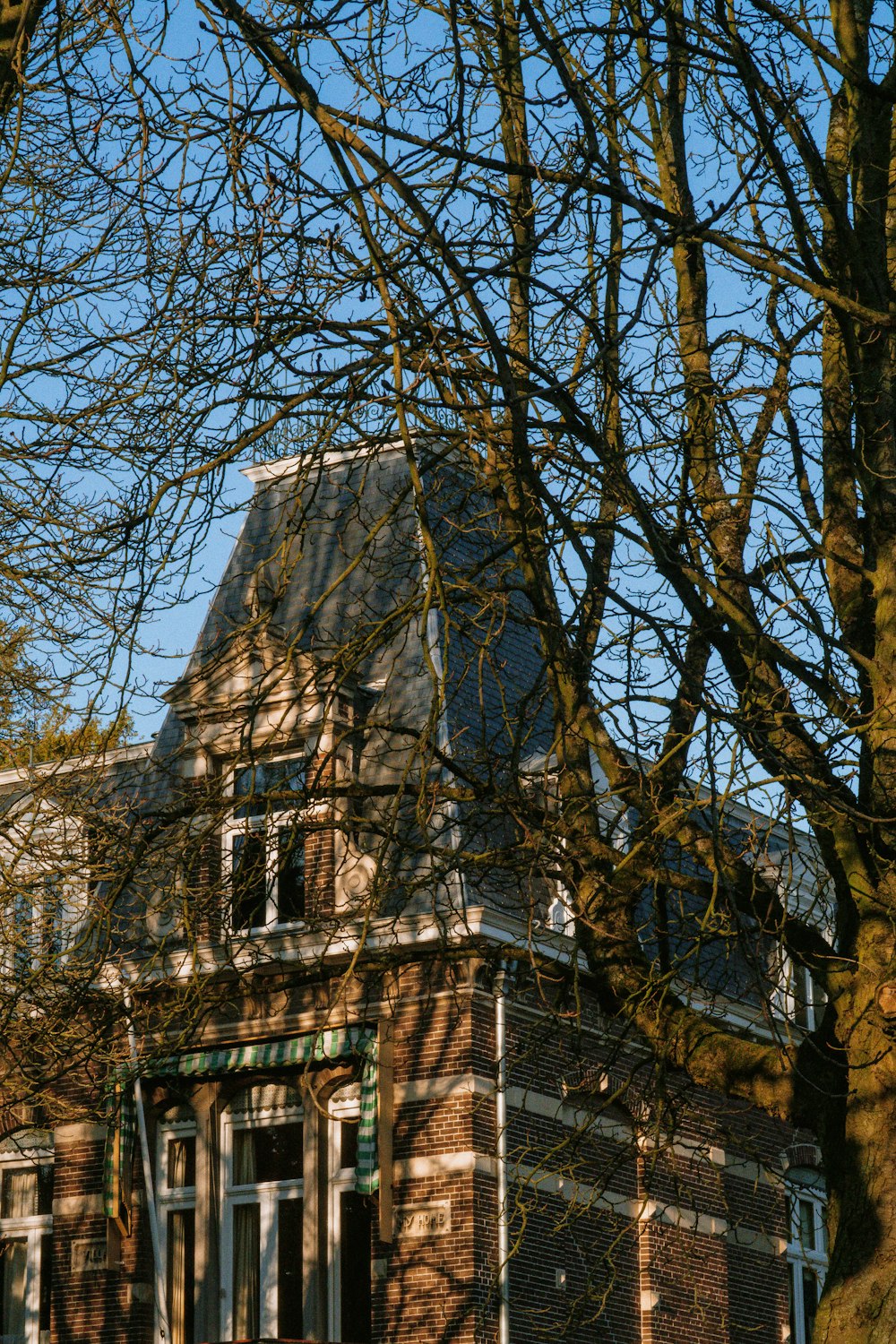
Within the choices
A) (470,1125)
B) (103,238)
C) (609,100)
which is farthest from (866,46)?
(470,1125)

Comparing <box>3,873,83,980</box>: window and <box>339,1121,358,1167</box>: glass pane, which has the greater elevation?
<box>3,873,83,980</box>: window

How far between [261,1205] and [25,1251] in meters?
3.31

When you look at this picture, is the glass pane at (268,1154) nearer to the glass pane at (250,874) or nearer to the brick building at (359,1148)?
the brick building at (359,1148)

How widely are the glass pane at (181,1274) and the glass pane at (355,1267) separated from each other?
1.69 meters

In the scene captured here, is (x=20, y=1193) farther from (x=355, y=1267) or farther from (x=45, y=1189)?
(x=355, y=1267)

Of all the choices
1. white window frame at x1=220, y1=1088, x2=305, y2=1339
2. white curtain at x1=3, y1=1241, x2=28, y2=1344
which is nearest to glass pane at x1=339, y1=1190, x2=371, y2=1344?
white window frame at x1=220, y1=1088, x2=305, y2=1339

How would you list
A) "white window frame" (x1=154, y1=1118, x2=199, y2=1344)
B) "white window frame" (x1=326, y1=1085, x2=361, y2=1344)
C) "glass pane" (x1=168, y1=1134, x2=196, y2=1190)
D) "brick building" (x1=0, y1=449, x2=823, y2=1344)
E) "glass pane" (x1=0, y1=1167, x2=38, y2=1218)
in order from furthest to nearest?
"glass pane" (x1=0, y1=1167, x2=38, y2=1218)
"glass pane" (x1=168, y1=1134, x2=196, y2=1190)
"white window frame" (x1=154, y1=1118, x2=199, y2=1344)
"white window frame" (x1=326, y1=1085, x2=361, y2=1344)
"brick building" (x1=0, y1=449, x2=823, y2=1344)

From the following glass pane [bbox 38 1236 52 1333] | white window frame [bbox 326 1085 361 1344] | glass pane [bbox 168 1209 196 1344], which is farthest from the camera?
glass pane [bbox 38 1236 52 1333]

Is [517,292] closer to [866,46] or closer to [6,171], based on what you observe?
[866,46]

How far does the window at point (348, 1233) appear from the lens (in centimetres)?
1532

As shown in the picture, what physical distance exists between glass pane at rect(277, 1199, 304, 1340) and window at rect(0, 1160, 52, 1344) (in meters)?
3.02

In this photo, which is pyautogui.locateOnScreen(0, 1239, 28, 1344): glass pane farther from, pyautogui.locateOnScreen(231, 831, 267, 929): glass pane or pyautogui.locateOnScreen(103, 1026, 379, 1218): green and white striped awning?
pyautogui.locateOnScreen(231, 831, 267, 929): glass pane

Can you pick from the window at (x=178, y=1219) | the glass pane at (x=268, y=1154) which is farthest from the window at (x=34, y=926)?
the window at (x=178, y=1219)

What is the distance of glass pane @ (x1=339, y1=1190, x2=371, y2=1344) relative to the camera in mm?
15273
